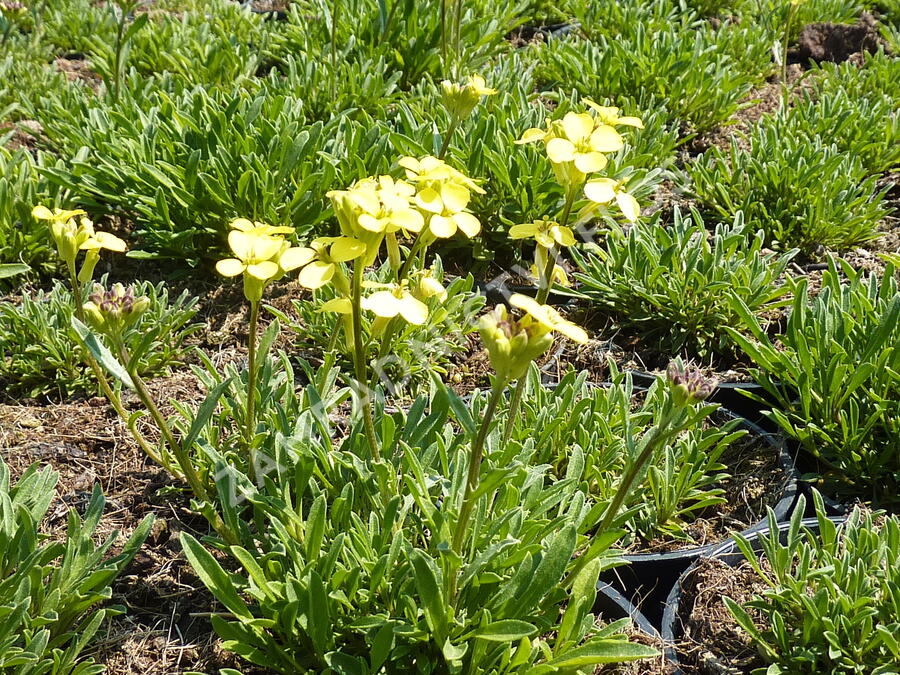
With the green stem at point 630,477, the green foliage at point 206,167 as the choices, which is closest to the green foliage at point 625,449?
the green stem at point 630,477

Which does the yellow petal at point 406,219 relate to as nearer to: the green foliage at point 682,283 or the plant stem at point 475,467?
the plant stem at point 475,467

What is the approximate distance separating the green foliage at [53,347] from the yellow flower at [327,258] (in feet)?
3.59

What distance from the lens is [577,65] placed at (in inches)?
142

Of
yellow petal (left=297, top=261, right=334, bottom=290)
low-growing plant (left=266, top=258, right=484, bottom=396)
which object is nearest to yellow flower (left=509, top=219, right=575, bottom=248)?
yellow petal (left=297, top=261, right=334, bottom=290)

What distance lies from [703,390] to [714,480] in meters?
0.85

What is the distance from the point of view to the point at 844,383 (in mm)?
2102

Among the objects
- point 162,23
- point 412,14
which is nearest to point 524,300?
point 412,14

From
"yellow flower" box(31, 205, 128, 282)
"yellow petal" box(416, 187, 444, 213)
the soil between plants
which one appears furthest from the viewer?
the soil between plants

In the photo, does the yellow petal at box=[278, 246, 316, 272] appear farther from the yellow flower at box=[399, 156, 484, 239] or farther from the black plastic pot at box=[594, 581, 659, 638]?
the black plastic pot at box=[594, 581, 659, 638]

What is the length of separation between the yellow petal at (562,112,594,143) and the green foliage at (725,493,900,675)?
0.90m

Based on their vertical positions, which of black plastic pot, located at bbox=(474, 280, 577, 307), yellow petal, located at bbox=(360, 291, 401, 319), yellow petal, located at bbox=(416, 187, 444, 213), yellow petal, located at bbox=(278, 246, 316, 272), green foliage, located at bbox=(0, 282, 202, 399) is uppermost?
yellow petal, located at bbox=(416, 187, 444, 213)

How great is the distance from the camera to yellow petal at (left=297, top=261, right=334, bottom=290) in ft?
3.93

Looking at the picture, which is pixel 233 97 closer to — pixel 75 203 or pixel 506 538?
pixel 75 203

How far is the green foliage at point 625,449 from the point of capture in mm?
1948
